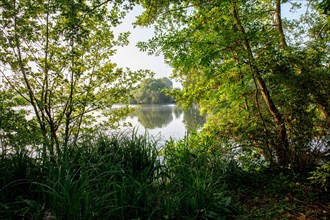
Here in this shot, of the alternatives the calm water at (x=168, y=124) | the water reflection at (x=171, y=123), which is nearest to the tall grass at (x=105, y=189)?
the calm water at (x=168, y=124)

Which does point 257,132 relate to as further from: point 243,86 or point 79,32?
point 79,32

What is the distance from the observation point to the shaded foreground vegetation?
1810 mm

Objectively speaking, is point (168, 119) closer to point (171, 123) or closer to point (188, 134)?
point (171, 123)

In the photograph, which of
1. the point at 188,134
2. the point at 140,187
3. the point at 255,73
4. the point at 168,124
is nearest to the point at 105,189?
the point at 140,187

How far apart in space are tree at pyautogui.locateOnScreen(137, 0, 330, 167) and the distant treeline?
1768 millimetres

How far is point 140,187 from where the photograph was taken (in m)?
2.07

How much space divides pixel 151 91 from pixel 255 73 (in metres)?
37.7

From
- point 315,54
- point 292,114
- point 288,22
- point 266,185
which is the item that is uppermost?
point 288,22

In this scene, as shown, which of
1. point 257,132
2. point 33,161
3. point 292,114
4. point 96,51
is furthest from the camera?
point 96,51

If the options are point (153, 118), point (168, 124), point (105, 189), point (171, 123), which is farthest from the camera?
point (153, 118)

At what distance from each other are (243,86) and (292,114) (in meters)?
1.00

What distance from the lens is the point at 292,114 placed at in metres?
3.42

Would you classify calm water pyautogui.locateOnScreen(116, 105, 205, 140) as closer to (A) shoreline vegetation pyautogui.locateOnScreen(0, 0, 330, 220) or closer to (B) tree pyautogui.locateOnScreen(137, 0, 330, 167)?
(A) shoreline vegetation pyautogui.locateOnScreen(0, 0, 330, 220)

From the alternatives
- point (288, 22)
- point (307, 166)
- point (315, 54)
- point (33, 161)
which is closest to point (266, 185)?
point (307, 166)
